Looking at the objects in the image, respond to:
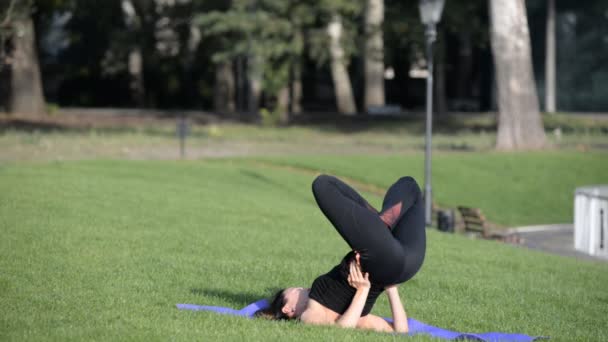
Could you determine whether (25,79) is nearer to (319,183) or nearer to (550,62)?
(550,62)

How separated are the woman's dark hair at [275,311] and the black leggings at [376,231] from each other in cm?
92

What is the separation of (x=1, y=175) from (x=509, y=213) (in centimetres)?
1285

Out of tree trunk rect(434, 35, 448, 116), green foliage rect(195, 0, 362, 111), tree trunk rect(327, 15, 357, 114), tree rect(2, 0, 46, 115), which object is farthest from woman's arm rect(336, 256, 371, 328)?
tree trunk rect(434, 35, 448, 116)

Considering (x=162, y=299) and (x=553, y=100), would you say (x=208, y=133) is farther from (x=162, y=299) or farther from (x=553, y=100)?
(x=162, y=299)

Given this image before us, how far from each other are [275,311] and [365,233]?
4.18ft

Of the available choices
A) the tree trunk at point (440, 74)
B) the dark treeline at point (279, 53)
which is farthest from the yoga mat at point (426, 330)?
the tree trunk at point (440, 74)

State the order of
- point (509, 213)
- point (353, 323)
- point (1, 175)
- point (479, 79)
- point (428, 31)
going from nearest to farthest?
point (353, 323), point (1, 175), point (428, 31), point (509, 213), point (479, 79)

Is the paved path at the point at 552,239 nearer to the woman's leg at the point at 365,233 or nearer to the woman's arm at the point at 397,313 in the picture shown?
the woman's arm at the point at 397,313

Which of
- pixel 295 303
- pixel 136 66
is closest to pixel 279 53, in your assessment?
pixel 136 66

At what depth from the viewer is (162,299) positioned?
30.6ft

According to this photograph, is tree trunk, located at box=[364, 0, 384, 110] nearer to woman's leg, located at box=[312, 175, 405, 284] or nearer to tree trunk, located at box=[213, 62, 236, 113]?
tree trunk, located at box=[213, 62, 236, 113]

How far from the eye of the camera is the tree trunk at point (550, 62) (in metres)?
48.6

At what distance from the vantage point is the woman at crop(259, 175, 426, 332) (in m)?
7.96

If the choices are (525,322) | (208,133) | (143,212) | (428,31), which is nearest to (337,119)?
(208,133)
